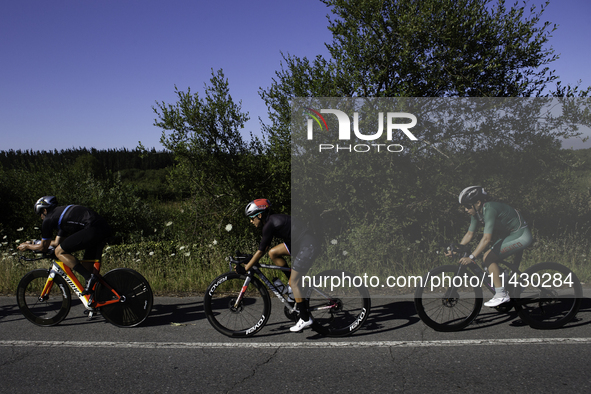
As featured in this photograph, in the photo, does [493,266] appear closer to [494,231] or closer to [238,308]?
[494,231]

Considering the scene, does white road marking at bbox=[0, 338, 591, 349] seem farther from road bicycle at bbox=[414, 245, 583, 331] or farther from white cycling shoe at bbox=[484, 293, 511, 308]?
white cycling shoe at bbox=[484, 293, 511, 308]

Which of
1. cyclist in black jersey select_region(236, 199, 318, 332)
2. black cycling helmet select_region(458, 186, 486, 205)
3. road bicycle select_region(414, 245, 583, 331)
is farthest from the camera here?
black cycling helmet select_region(458, 186, 486, 205)

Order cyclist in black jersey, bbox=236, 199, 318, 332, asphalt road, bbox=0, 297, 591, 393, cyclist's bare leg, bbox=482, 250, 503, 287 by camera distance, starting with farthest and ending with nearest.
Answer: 1. cyclist's bare leg, bbox=482, 250, 503, 287
2. cyclist in black jersey, bbox=236, 199, 318, 332
3. asphalt road, bbox=0, 297, 591, 393

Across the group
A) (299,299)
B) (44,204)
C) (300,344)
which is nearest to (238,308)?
(299,299)

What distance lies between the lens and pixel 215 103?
34.3ft

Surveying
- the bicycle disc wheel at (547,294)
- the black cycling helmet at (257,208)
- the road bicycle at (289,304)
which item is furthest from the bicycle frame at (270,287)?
the bicycle disc wheel at (547,294)

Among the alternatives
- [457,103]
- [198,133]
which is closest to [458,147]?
[457,103]

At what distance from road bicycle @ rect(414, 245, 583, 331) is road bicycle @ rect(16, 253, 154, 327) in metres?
3.51

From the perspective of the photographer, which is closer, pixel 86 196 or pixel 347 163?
pixel 347 163

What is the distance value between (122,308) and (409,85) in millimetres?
8720

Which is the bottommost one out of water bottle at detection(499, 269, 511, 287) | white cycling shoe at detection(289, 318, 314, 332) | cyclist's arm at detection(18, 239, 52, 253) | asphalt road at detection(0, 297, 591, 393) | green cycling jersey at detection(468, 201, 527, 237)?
asphalt road at detection(0, 297, 591, 393)

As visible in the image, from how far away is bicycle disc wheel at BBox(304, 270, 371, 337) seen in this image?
4664 mm

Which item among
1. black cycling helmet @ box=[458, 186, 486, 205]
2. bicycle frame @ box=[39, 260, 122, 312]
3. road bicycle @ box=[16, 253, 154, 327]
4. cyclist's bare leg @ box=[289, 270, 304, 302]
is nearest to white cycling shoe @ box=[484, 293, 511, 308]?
black cycling helmet @ box=[458, 186, 486, 205]

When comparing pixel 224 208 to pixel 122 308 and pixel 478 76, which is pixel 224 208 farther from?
pixel 478 76
